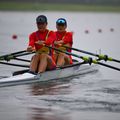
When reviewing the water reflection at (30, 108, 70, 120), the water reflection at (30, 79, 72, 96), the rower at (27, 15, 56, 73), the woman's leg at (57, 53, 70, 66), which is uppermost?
the rower at (27, 15, 56, 73)

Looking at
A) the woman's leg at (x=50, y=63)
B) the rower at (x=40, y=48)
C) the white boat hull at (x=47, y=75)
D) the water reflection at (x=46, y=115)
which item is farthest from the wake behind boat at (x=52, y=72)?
the water reflection at (x=46, y=115)

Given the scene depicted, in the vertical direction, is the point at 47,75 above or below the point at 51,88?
above

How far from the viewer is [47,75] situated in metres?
22.4

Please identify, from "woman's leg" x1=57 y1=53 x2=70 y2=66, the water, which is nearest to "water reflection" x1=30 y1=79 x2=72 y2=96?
the water

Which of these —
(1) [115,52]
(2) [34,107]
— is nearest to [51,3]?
(1) [115,52]

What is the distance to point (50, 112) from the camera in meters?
16.8

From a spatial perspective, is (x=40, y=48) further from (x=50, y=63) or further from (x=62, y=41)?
(x=62, y=41)

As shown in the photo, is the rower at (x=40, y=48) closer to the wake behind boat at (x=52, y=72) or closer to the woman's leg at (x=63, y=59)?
the wake behind boat at (x=52, y=72)

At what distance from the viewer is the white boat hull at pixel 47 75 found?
20.8m

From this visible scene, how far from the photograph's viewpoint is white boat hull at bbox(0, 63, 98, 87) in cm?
2077

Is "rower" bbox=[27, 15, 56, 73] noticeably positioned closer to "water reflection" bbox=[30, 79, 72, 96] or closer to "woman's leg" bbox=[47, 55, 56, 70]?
"woman's leg" bbox=[47, 55, 56, 70]

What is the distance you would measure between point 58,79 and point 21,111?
6.45 meters

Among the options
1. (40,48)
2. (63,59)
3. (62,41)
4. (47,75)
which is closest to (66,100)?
(40,48)

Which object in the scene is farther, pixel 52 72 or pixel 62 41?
pixel 62 41
